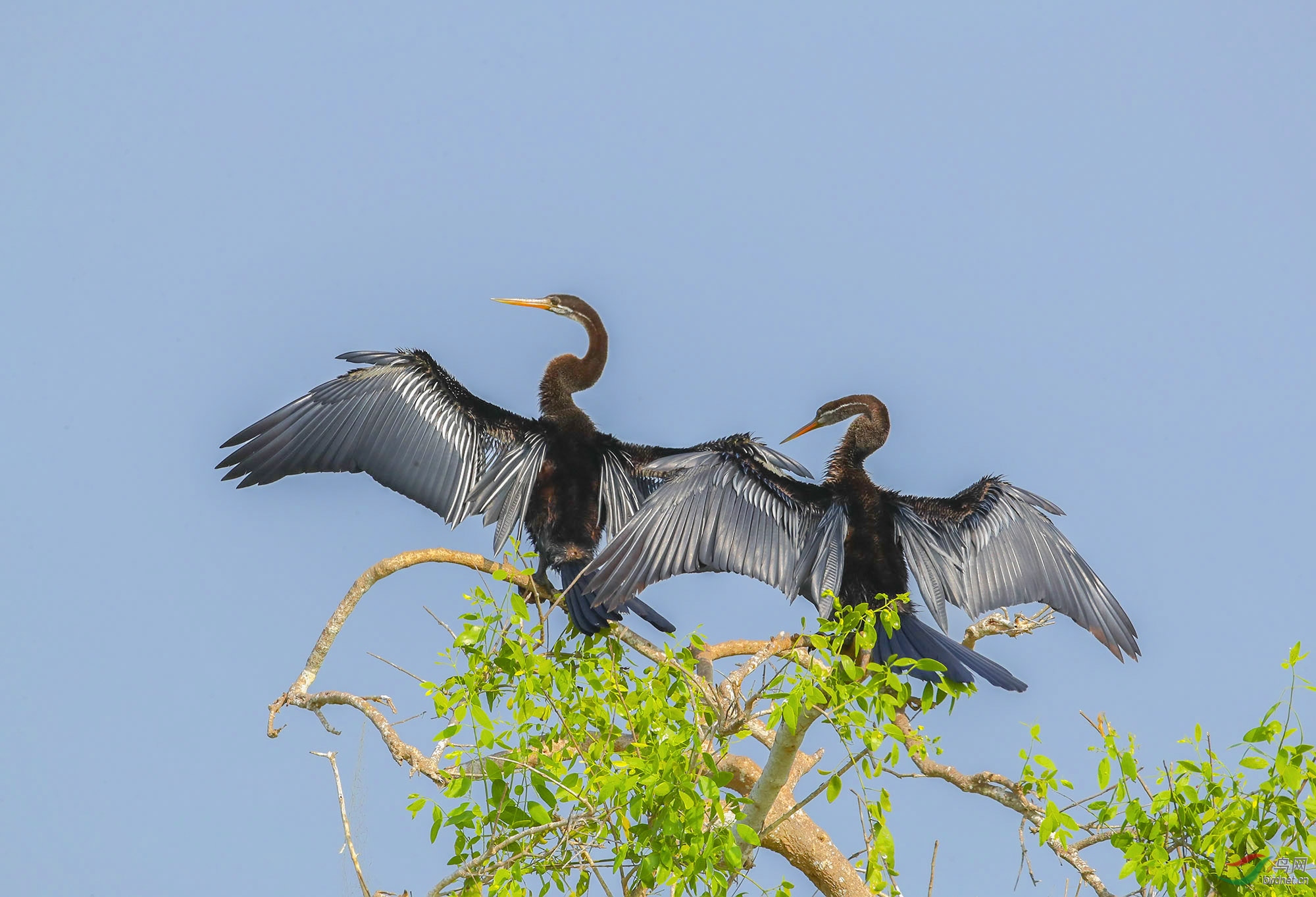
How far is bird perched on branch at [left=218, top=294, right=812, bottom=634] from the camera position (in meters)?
5.29

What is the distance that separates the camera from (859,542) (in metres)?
5.08

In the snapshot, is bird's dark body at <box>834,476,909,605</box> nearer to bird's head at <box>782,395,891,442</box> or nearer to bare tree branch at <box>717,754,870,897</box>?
bird's head at <box>782,395,891,442</box>

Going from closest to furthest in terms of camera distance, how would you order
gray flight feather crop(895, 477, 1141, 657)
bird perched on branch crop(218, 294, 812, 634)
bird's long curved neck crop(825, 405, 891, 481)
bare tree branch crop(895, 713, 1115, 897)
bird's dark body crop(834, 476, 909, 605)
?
bare tree branch crop(895, 713, 1115, 897) → bird's dark body crop(834, 476, 909, 605) → gray flight feather crop(895, 477, 1141, 657) → bird perched on branch crop(218, 294, 812, 634) → bird's long curved neck crop(825, 405, 891, 481)

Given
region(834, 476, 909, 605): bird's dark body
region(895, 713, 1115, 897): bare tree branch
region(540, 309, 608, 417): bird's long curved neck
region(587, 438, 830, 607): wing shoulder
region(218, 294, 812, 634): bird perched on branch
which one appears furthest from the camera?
region(540, 309, 608, 417): bird's long curved neck

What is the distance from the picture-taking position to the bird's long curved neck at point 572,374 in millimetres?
5688

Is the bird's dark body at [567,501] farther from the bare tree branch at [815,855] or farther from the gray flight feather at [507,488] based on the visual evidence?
the bare tree branch at [815,855]

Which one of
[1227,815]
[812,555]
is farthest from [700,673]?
[1227,815]

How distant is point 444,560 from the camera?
4.66 meters

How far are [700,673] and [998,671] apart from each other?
1.12 m

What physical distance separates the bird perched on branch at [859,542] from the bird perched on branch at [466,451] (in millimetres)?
216

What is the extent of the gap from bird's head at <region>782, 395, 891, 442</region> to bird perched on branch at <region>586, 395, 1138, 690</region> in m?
0.02

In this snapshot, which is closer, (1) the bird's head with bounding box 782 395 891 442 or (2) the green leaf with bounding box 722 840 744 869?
(2) the green leaf with bounding box 722 840 744 869

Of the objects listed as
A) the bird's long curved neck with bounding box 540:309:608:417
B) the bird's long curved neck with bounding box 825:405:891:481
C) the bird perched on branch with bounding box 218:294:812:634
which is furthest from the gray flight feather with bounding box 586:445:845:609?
the bird's long curved neck with bounding box 540:309:608:417

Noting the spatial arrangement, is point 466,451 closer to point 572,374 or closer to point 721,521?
point 572,374
